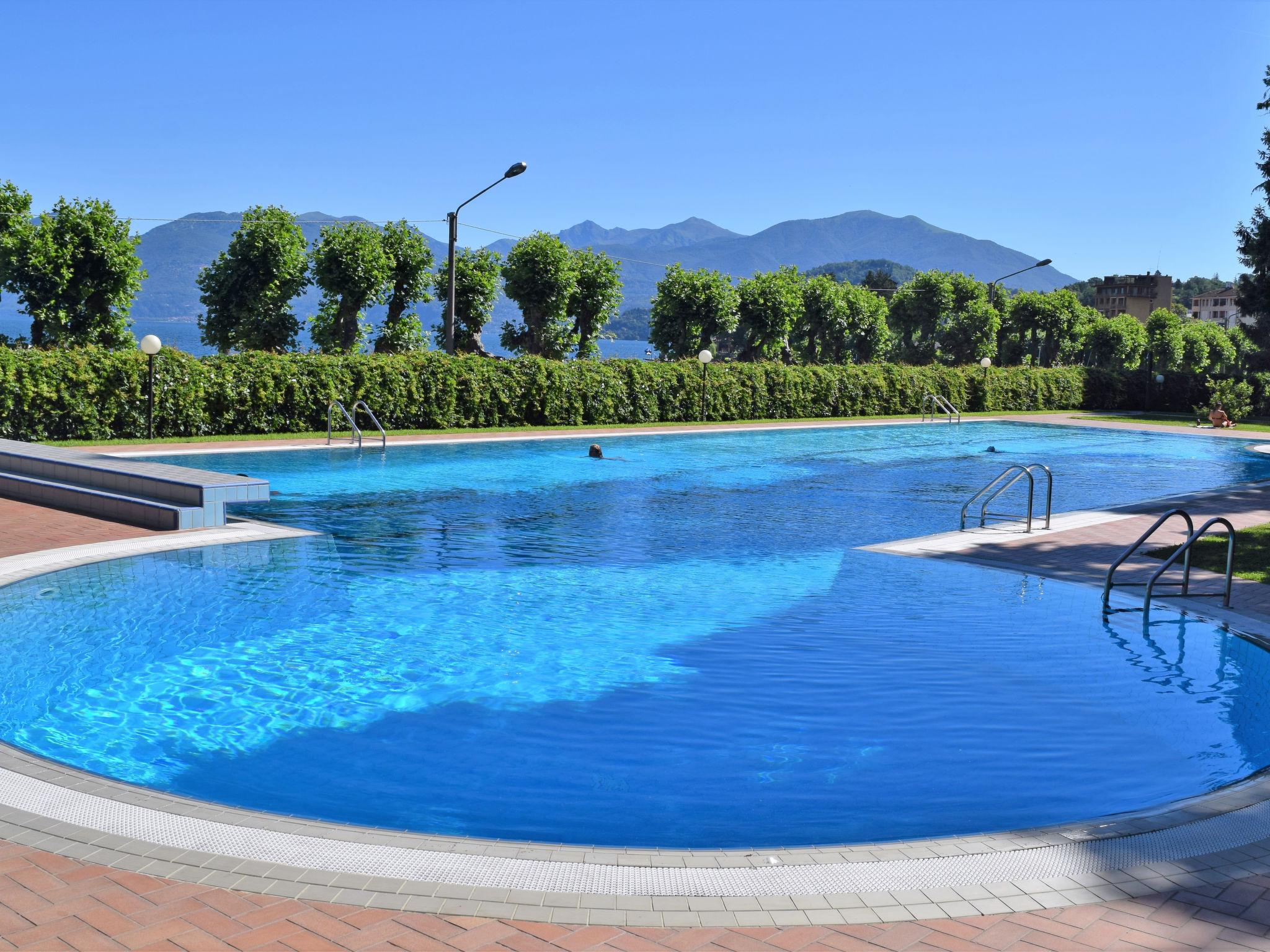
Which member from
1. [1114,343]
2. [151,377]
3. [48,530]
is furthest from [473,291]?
[1114,343]

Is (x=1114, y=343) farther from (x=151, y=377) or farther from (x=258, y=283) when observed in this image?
(x=151, y=377)

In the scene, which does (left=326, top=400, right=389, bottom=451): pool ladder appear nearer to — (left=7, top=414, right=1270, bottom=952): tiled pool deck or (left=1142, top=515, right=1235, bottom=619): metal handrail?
(left=1142, top=515, right=1235, bottom=619): metal handrail

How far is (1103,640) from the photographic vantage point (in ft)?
30.5

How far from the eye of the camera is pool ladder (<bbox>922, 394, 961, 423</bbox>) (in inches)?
1695

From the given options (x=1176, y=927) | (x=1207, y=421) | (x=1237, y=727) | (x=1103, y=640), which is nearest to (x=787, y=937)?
(x=1176, y=927)

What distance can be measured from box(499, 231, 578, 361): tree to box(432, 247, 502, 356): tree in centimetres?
66

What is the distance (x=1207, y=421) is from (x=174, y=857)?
149 feet

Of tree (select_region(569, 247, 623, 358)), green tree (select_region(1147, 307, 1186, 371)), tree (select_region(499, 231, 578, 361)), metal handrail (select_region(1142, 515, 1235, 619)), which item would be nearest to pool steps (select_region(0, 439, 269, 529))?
metal handrail (select_region(1142, 515, 1235, 619))

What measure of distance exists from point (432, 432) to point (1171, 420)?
112 ft

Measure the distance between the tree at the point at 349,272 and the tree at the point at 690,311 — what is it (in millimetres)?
14245

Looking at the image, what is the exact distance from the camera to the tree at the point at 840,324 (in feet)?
191

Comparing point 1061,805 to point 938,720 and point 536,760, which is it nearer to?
point 938,720

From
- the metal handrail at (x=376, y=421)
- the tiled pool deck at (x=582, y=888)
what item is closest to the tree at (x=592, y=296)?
the metal handrail at (x=376, y=421)

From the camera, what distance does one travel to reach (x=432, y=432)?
91.4 feet
